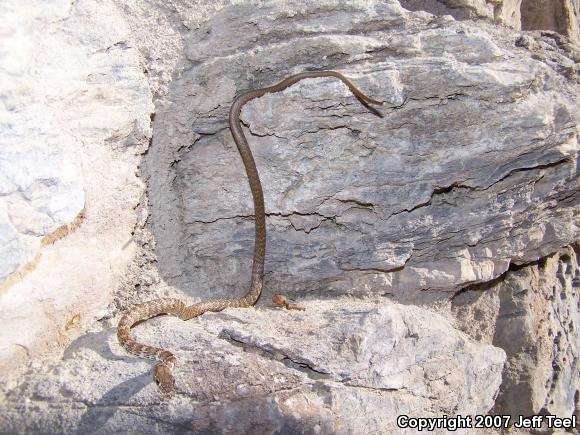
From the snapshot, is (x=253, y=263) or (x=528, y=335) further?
(x=528, y=335)

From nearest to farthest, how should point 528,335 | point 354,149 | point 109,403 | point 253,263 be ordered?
point 109,403, point 354,149, point 253,263, point 528,335

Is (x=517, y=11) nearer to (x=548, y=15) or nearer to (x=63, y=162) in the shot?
(x=548, y=15)

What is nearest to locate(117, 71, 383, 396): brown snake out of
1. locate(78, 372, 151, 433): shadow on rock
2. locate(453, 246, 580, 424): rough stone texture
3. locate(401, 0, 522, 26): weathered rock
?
locate(78, 372, 151, 433): shadow on rock

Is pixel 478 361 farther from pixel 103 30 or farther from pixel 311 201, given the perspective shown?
pixel 103 30

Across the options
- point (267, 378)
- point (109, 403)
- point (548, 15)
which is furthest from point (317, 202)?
point (548, 15)

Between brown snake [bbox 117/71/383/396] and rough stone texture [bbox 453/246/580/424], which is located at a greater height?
brown snake [bbox 117/71/383/396]

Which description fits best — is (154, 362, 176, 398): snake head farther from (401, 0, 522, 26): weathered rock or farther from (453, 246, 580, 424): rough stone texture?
(401, 0, 522, 26): weathered rock

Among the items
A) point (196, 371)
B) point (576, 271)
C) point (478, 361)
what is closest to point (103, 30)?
point (196, 371)
